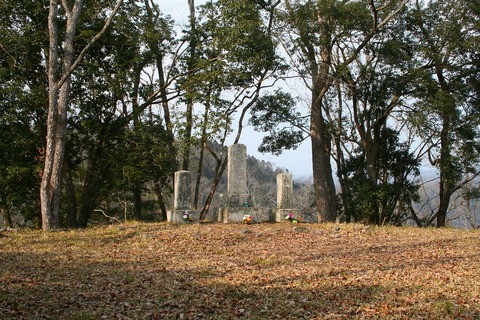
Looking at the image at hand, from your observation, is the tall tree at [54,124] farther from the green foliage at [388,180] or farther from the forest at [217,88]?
the green foliage at [388,180]

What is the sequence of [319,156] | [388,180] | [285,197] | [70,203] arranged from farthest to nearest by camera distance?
1. [388,180]
2. [70,203]
3. [319,156]
4. [285,197]

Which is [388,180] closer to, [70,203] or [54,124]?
[70,203]

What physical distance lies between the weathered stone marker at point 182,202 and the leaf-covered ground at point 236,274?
143 cm

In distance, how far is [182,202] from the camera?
624 inches

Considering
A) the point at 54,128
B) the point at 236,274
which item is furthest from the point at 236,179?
the point at 236,274

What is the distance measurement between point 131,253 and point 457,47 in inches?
599

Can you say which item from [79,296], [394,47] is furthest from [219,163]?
[79,296]

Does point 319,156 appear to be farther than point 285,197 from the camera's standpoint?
Yes

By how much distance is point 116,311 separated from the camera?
264 inches

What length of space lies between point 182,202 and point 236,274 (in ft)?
23.7

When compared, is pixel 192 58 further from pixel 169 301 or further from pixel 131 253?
pixel 169 301

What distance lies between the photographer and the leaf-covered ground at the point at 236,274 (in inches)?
267

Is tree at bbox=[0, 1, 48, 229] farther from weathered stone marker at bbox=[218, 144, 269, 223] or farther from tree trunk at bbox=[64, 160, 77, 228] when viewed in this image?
weathered stone marker at bbox=[218, 144, 269, 223]

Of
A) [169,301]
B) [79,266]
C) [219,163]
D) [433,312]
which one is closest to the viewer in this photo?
[433,312]
